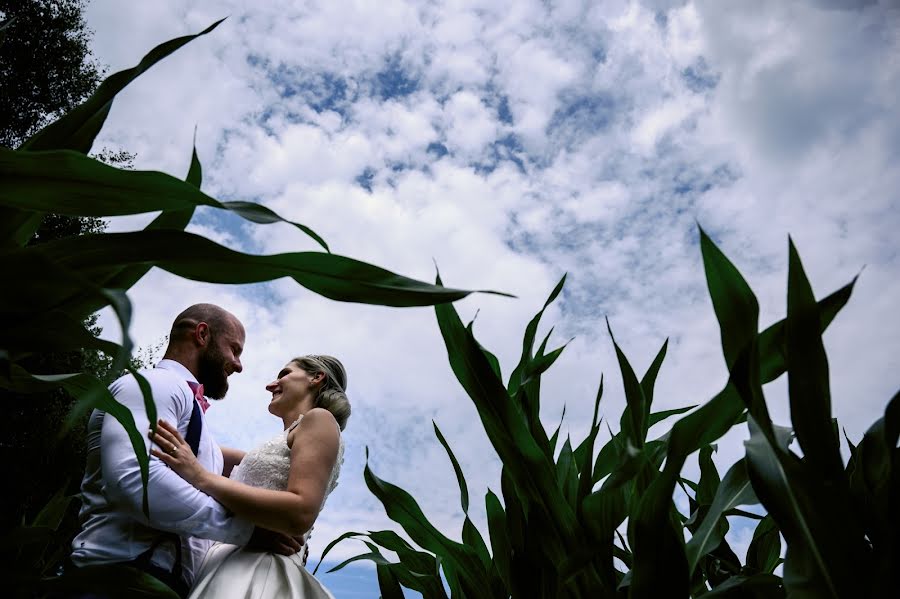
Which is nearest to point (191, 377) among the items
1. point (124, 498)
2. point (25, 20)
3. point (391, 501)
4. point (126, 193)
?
point (124, 498)

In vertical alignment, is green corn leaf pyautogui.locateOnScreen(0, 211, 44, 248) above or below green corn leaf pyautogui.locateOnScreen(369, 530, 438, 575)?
above

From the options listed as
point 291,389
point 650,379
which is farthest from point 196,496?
point 650,379

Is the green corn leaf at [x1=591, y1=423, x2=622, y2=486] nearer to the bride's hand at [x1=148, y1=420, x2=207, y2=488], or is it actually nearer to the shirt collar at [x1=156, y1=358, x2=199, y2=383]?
the bride's hand at [x1=148, y1=420, x2=207, y2=488]

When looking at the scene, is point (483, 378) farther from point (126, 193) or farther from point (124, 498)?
point (124, 498)

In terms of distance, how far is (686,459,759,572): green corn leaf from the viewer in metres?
0.79

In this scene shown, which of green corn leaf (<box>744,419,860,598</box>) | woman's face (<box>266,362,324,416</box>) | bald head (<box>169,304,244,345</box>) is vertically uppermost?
bald head (<box>169,304,244,345</box>)

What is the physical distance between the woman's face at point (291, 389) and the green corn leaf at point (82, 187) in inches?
66.9

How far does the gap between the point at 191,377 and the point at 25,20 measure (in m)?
9.20

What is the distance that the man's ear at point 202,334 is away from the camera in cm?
210

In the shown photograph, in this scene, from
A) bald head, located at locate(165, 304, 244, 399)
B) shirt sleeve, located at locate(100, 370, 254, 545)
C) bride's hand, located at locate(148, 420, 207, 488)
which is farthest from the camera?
bald head, located at locate(165, 304, 244, 399)

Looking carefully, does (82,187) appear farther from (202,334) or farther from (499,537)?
(202,334)

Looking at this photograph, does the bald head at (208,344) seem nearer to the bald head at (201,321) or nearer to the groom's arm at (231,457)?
the bald head at (201,321)

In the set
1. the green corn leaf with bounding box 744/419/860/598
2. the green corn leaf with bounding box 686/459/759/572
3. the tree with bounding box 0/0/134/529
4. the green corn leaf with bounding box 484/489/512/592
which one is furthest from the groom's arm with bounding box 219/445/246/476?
the tree with bounding box 0/0/134/529

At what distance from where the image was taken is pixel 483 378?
90 centimetres
